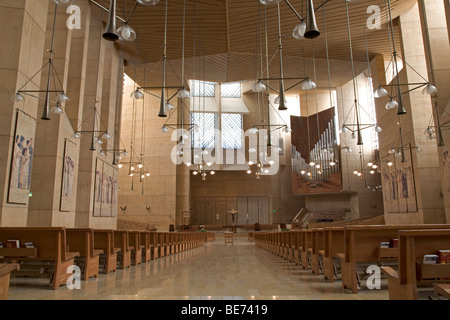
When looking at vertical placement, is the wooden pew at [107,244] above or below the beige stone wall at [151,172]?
below

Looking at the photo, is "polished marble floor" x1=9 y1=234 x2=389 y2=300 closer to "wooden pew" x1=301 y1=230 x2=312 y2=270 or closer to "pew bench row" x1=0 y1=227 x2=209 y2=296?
"pew bench row" x1=0 y1=227 x2=209 y2=296

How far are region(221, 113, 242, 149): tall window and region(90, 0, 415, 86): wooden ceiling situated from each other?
7.39 m

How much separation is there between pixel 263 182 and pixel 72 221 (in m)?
18.0

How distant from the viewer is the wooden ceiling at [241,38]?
36.0ft

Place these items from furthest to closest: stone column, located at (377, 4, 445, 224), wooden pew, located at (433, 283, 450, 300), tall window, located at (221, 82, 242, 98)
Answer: tall window, located at (221, 82, 242, 98), stone column, located at (377, 4, 445, 224), wooden pew, located at (433, 283, 450, 300)

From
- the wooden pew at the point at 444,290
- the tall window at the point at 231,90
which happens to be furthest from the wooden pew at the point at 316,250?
the tall window at the point at 231,90

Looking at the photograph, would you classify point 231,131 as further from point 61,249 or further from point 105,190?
point 61,249

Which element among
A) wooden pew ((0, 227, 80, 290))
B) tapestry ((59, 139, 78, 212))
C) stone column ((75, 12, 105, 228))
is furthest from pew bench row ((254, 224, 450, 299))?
stone column ((75, 12, 105, 228))

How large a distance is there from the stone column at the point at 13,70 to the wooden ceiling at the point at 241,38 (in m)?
3.16

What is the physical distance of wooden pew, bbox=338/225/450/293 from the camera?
3553mm

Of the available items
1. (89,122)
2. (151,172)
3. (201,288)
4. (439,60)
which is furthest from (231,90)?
(201,288)

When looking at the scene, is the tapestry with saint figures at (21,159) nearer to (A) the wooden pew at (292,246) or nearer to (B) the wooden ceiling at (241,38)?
(B) the wooden ceiling at (241,38)

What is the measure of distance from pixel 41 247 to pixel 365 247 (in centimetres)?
373
